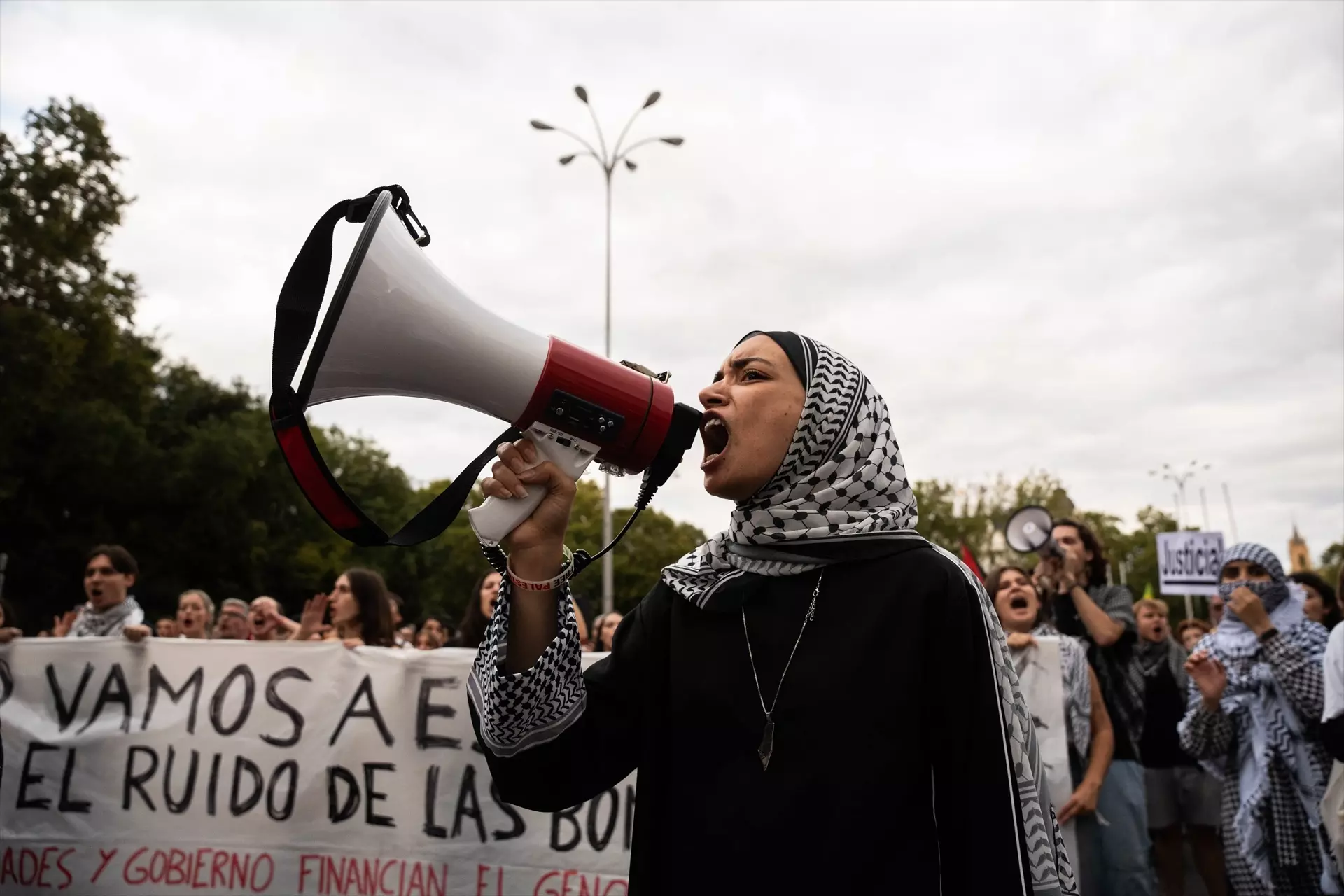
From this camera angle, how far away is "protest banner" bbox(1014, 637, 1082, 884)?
452 cm

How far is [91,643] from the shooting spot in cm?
496

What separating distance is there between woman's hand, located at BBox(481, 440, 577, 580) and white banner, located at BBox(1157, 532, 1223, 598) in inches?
432

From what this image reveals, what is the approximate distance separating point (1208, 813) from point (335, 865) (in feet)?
15.2

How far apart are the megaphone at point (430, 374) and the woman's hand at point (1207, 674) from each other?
376 centimetres

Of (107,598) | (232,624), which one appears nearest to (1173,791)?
(232,624)

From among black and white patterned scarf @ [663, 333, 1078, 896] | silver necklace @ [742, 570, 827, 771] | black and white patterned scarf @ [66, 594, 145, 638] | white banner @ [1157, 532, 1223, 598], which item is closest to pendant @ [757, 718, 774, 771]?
silver necklace @ [742, 570, 827, 771]

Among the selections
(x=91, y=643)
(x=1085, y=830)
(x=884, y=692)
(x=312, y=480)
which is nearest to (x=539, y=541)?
(x=312, y=480)

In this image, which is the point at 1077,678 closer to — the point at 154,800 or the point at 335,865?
the point at 335,865

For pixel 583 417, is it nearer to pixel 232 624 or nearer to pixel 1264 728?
pixel 1264 728

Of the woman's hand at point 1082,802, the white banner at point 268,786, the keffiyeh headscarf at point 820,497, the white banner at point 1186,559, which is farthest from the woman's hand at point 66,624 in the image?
the white banner at point 1186,559

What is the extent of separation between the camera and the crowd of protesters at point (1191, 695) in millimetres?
4426

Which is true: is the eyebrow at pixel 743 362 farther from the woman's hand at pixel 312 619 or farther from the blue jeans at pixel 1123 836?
the woman's hand at pixel 312 619

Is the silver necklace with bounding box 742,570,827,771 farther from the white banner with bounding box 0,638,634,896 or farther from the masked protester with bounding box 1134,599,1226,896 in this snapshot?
the masked protester with bounding box 1134,599,1226,896

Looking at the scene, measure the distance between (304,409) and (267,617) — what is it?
4714 mm
